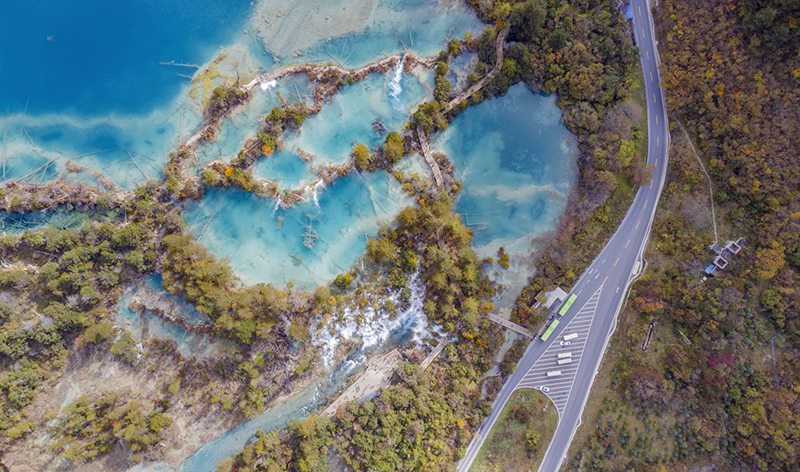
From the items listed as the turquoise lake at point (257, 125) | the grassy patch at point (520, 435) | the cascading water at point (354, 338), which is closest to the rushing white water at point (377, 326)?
the cascading water at point (354, 338)

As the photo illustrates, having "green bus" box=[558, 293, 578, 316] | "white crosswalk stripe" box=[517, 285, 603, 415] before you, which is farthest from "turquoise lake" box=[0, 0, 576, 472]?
"white crosswalk stripe" box=[517, 285, 603, 415]

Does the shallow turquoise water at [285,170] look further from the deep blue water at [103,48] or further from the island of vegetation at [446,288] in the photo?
the deep blue water at [103,48]

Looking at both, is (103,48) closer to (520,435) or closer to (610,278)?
(610,278)

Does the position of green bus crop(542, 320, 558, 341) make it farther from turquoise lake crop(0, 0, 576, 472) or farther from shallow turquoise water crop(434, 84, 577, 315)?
shallow turquoise water crop(434, 84, 577, 315)

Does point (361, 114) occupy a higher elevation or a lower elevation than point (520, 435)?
higher

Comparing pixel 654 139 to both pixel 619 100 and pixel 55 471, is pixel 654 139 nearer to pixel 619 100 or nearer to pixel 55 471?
pixel 619 100

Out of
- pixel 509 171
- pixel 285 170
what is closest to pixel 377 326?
pixel 285 170
